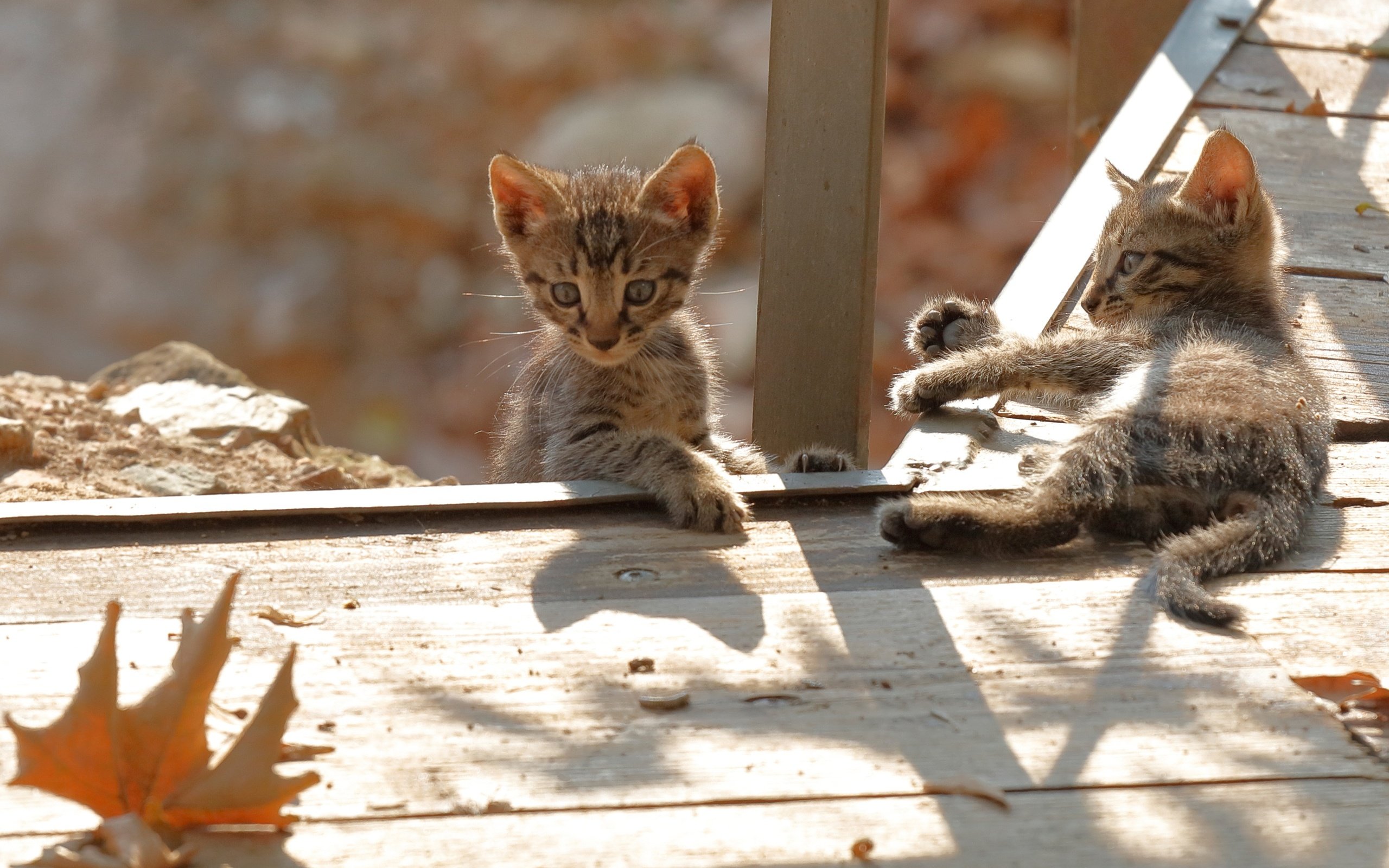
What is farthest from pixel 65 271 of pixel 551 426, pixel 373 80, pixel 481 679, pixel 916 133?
pixel 481 679

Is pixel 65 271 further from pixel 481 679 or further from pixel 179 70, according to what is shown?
pixel 481 679

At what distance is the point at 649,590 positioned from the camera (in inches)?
82.7

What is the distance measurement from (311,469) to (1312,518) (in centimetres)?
252

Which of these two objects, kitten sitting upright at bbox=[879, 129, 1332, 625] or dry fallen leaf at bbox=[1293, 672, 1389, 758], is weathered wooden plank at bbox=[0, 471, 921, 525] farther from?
dry fallen leaf at bbox=[1293, 672, 1389, 758]

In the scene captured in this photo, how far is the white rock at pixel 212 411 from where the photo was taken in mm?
3863

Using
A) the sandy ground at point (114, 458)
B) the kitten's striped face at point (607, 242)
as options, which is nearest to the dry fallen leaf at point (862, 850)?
the kitten's striped face at point (607, 242)

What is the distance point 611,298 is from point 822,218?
0.60m

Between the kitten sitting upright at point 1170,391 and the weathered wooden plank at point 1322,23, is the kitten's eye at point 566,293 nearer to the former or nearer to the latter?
the kitten sitting upright at point 1170,391

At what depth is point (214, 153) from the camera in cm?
1050

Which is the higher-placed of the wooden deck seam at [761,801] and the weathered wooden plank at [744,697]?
the weathered wooden plank at [744,697]

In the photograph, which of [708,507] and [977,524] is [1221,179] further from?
[708,507]

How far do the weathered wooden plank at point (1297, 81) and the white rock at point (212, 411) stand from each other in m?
3.17

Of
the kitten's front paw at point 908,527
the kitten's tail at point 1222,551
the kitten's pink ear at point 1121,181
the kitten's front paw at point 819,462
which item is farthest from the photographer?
the kitten's pink ear at point 1121,181

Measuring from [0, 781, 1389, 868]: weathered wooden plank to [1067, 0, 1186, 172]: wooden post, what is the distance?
179 inches
